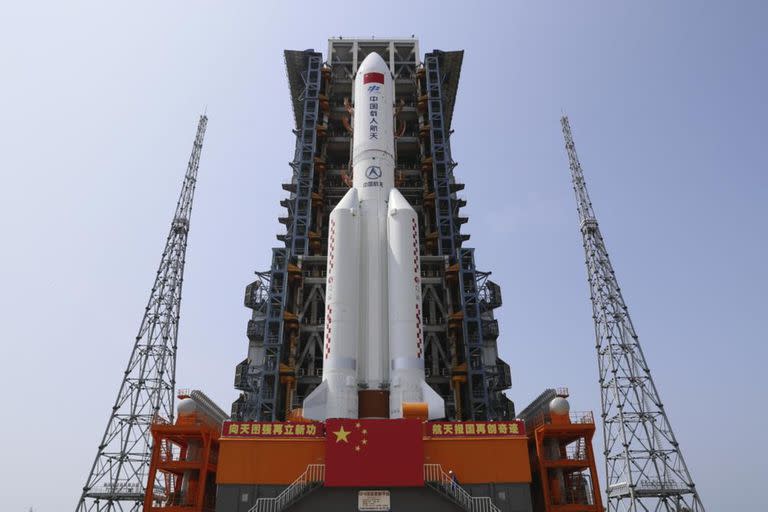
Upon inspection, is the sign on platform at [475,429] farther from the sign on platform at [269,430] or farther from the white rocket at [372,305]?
the sign on platform at [269,430]

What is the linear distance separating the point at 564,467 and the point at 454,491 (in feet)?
24.3

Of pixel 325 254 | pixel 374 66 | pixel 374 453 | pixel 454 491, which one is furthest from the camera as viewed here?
pixel 325 254

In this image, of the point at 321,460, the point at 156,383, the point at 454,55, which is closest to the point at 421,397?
the point at 321,460

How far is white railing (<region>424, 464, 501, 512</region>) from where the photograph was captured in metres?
24.8

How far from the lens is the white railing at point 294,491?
2434cm

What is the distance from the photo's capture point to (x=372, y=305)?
31641 mm

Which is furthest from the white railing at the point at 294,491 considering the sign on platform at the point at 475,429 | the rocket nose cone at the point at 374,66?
the rocket nose cone at the point at 374,66

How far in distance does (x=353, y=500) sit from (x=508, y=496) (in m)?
7.24

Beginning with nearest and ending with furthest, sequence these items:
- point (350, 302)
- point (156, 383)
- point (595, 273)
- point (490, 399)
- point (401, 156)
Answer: point (350, 302) < point (490, 399) < point (156, 383) < point (595, 273) < point (401, 156)

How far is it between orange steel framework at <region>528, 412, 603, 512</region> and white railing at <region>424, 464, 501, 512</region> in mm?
4446

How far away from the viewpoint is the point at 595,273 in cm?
5062

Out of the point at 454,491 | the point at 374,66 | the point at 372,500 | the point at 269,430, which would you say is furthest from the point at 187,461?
the point at 374,66

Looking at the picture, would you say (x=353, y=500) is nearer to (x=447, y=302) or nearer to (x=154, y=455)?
(x=154, y=455)

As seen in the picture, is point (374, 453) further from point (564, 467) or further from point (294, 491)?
point (564, 467)
